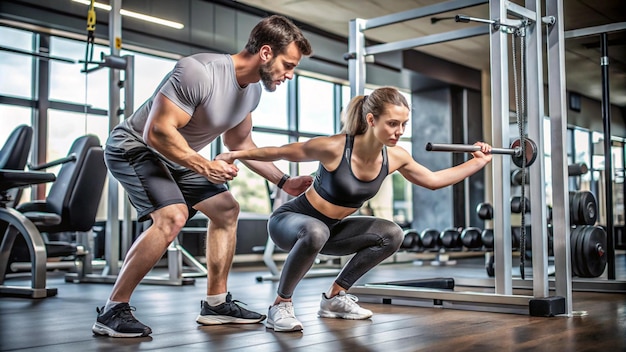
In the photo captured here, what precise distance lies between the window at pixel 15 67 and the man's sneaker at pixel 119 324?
178 inches

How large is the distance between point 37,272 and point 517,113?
267cm

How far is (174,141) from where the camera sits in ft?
6.76

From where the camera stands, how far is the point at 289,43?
7.32ft

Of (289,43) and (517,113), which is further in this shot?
(517,113)

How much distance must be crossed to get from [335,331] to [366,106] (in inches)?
33.2

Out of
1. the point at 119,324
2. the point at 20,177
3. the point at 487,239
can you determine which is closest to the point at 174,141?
the point at 119,324

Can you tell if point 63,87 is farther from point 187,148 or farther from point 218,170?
point 218,170

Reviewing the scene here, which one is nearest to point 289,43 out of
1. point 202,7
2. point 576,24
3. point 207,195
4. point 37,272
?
point 207,195

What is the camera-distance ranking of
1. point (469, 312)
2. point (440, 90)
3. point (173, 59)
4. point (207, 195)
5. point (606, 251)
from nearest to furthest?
point (207, 195), point (469, 312), point (606, 251), point (173, 59), point (440, 90)

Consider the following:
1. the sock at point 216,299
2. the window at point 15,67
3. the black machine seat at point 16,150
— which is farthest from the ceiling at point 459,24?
the sock at point 216,299

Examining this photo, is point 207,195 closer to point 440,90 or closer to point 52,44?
point 52,44

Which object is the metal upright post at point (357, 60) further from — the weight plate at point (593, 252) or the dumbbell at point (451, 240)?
the dumbbell at point (451, 240)

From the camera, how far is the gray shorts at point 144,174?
2.21m

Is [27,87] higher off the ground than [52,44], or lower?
lower
